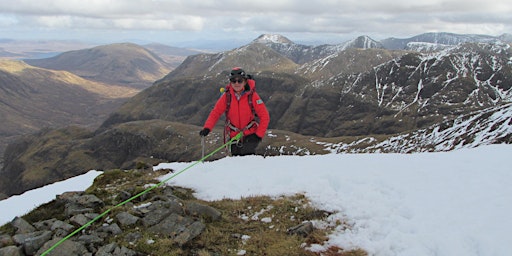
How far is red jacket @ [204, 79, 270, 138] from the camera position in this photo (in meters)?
16.6

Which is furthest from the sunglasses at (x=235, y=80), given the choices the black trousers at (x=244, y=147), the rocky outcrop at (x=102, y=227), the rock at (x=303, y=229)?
Answer: the rock at (x=303, y=229)

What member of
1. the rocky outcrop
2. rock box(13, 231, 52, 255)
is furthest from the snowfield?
rock box(13, 231, 52, 255)

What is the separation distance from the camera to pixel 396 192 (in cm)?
1252

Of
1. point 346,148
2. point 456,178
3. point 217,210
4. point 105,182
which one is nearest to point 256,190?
point 217,210

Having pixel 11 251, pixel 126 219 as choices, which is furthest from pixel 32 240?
pixel 126 219

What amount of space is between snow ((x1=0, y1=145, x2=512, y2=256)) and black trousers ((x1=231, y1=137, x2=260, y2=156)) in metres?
0.59

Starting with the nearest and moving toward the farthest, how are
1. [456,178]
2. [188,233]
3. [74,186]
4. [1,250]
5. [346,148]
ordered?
[1,250] < [188,233] < [456,178] < [74,186] < [346,148]

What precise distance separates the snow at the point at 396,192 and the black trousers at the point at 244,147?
0.59m

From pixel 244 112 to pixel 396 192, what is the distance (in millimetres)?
7574

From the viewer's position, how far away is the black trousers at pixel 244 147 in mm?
17683

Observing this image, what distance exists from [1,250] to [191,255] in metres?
4.82

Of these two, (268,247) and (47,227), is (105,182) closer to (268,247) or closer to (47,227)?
(47,227)

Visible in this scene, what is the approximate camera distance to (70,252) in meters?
9.23

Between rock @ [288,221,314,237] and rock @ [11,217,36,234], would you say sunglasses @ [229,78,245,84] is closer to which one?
rock @ [288,221,314,237]
